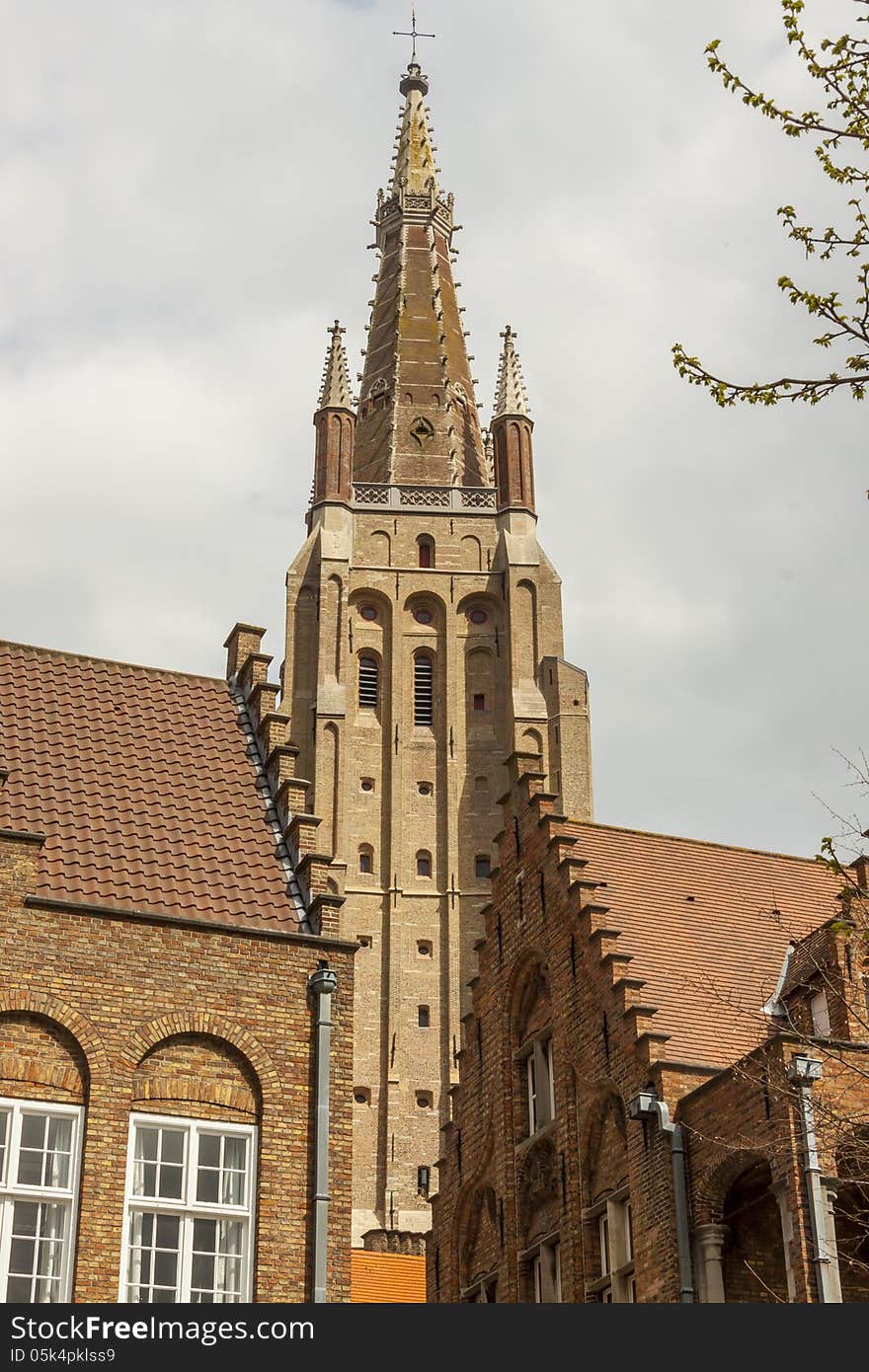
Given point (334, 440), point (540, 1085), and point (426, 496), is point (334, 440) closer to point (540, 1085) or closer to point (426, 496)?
point (426, 496)

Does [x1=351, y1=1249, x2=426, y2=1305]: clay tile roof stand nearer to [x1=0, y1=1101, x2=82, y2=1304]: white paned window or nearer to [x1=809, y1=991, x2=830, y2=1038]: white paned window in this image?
[x1=809, y1=991, x2=830, y2=1038]: white paned window

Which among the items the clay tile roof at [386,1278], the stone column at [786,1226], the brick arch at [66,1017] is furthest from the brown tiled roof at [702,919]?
the brick arch at [66,1017]

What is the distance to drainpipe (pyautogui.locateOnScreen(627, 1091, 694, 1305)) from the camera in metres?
24.0

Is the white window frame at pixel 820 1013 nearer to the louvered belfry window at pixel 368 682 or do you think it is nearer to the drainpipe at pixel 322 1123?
the drainpipe at pixel 322 1123

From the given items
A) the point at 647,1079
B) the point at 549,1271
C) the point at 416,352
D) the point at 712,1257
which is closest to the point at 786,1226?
the point at 712,1257

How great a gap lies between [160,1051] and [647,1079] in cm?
733

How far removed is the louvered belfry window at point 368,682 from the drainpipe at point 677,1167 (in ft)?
173

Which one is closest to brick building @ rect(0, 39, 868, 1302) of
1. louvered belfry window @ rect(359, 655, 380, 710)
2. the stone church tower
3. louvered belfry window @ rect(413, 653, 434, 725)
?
the stone church tower

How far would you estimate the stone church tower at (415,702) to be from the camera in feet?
232

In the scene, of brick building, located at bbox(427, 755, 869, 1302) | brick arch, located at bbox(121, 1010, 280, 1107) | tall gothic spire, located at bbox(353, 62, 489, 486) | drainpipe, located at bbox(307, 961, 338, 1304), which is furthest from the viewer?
tall gothic spire, located at bbox(353, 62, 489, 486)

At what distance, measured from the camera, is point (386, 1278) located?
1390 inches

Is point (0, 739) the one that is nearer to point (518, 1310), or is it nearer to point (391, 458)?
point (518, 1310)

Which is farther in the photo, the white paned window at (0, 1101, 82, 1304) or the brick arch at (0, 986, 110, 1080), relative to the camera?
the brick arch at (0, 986, 110, 1080)

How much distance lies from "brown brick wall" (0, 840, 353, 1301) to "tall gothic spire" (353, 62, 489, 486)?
6512cm
